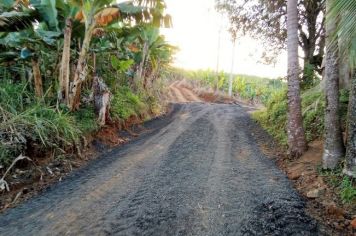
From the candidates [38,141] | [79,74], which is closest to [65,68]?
[79,74]

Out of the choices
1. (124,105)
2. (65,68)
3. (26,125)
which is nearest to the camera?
(26,125)

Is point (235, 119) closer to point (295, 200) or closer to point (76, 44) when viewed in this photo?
point (76, 44)

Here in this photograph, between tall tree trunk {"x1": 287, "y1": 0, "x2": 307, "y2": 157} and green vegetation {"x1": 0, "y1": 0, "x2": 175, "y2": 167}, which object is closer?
green vegetation {"x1": 0, "y1": 0, "x2": 175, "y2": 167}

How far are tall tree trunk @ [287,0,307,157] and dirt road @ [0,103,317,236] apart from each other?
0.80 meters

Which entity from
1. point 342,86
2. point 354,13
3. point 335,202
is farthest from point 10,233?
point 342,86

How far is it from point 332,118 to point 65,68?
6.47 metres

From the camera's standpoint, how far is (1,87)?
23.2ft

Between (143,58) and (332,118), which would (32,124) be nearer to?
(332,118)

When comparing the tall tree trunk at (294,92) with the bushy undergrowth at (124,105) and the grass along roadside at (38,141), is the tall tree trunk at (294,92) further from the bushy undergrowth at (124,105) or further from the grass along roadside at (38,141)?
the bushy undergrowth at (124,105)

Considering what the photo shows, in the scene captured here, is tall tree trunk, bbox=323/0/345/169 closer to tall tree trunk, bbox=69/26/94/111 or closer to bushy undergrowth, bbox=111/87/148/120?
tall tree trunk, bbox=69/26/94/111

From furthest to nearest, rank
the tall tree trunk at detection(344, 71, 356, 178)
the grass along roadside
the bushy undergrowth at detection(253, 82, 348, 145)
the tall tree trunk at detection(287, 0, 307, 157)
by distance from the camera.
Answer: the bushy undergrowth at detection(253, 82, 348, 145)
the tall tree trunk at detection(287, 0, 307, 157)
the grass along roadside
the tall tree trunk at detection(344, 71, 356, 178)

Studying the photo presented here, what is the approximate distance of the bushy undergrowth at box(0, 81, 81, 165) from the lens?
5898 millimetres

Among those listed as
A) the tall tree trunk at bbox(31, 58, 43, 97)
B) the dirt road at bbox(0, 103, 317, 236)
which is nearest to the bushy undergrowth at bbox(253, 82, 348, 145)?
the dirt road at bbox(0, 103, 317, 236)

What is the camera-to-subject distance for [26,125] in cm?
628
